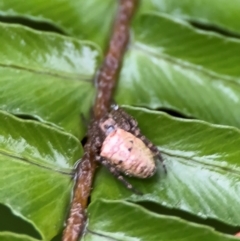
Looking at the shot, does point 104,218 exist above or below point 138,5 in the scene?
below

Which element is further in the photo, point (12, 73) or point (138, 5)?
A: point (138, 5)

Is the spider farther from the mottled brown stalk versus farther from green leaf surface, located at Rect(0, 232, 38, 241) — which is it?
green leaf surface, located at Rect(0, 232, 38, 241)

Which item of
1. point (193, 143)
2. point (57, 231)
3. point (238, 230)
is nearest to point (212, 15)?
point (193, 143)

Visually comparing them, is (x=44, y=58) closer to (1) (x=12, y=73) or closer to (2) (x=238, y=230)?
(1) (x=12, y=73)

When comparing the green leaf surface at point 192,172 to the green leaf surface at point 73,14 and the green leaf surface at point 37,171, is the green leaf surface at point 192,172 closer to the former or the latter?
the green leaf surface at point 37,171

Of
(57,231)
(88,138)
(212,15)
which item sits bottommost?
(57,231)
